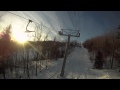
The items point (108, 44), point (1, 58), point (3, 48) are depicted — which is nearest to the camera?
point (1, 58)

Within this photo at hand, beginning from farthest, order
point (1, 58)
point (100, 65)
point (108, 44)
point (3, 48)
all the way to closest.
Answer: point (108, 44), point (100, 65), point (3, 48), point (1, 58)

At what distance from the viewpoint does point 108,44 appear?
19828 mm
